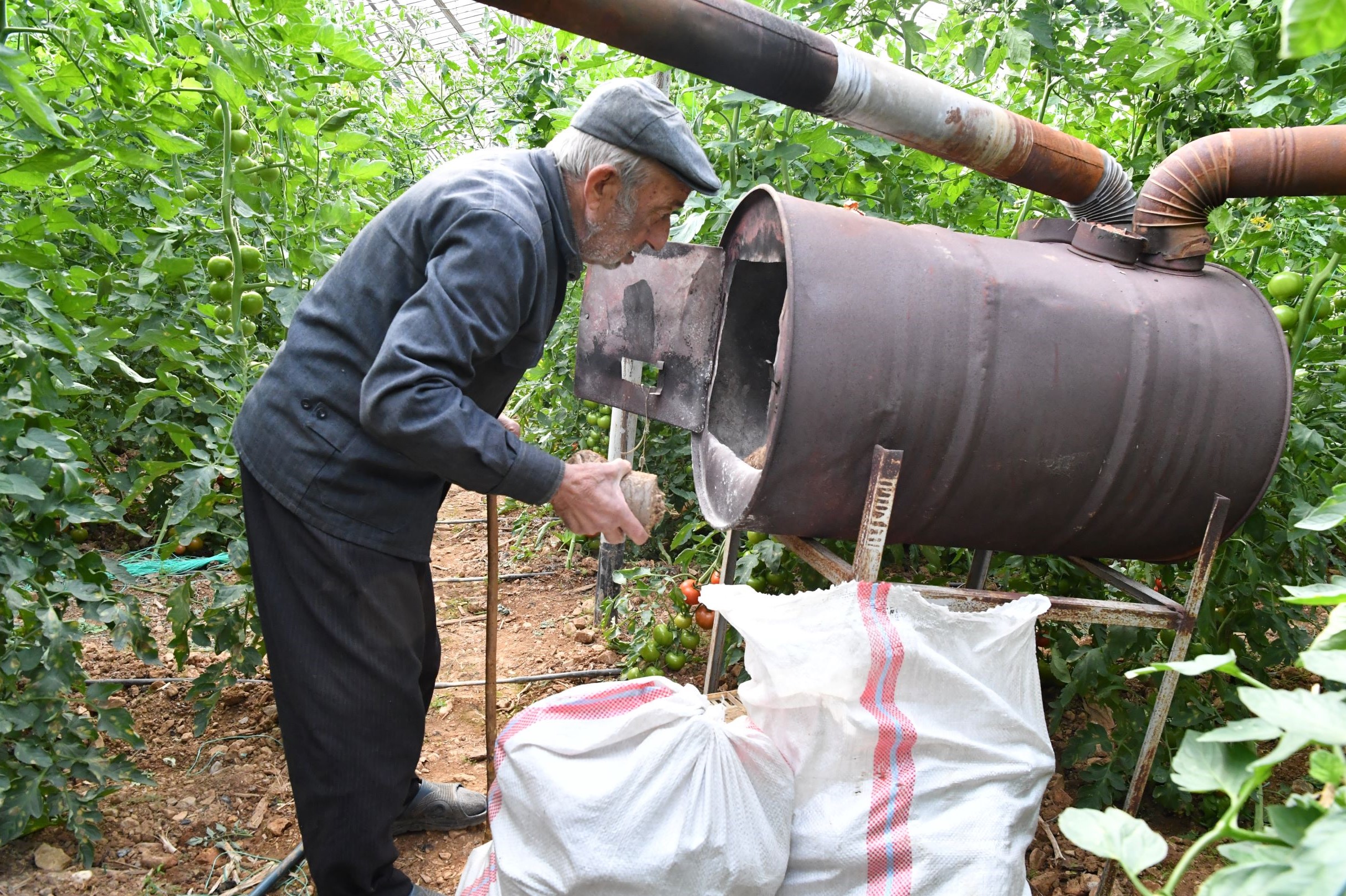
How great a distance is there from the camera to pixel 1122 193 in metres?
2.48

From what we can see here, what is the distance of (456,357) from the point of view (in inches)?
69.1

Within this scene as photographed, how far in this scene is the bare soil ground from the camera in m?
2.39

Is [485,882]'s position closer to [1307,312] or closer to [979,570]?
[979,570]

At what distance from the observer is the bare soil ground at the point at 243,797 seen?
7.83ft

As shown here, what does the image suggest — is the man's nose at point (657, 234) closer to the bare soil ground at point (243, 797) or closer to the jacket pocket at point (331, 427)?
the jacket pocket at point (331, 427)

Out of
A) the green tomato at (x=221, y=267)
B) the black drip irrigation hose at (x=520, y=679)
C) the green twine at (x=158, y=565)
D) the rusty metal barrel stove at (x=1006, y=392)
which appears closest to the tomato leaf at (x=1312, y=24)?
the rusty metal barrel stove at (x=1006, y=392)

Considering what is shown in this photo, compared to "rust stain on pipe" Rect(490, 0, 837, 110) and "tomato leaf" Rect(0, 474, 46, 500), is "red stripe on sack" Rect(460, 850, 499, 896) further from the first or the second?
"rust stain on pipe" Rect(490, 0, 837, 110)

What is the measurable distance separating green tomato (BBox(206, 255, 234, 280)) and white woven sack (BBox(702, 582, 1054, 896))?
1.63m

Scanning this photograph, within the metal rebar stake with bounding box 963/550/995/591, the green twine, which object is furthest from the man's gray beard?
the green twine

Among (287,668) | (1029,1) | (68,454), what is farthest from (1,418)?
(1029,1)

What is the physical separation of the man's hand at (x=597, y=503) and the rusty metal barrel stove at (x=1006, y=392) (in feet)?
0.83

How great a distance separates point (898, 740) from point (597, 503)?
765mm

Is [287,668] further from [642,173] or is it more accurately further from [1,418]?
[642,173]

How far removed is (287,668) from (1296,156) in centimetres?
250
